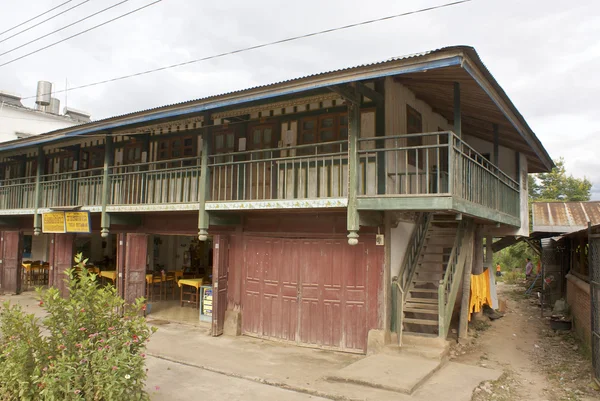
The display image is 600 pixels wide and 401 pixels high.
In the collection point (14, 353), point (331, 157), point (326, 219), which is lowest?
point (14, 353)

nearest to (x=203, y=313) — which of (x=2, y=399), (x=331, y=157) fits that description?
(x=331, y=157)

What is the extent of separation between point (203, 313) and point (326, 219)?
4.82 meters

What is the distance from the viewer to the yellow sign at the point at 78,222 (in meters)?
13.7

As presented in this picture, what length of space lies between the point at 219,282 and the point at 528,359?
7.36 meters

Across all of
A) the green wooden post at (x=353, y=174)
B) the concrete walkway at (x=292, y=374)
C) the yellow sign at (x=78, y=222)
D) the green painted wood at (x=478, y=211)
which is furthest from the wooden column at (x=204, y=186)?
the green painted wood at (x=478, y=211)

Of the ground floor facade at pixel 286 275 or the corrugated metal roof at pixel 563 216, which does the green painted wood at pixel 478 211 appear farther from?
the corrugated metal roof at pixel 563 216

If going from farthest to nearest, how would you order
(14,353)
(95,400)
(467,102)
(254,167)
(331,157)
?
1. (254,167)
2. (467,102)
3. (331,157)
4. (14,353)
5. (95,400)

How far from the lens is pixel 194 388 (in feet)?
25.4

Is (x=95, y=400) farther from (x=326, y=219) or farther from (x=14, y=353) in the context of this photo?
(x=326, y=219)

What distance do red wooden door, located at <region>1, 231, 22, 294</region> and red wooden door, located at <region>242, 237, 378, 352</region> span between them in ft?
38.0

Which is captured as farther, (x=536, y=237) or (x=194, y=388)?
(x=536, y=237)

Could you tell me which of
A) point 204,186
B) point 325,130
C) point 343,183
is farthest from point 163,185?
point 343,183

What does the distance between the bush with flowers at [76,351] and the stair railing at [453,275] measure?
5.82 meters

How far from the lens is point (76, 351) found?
556 cm
